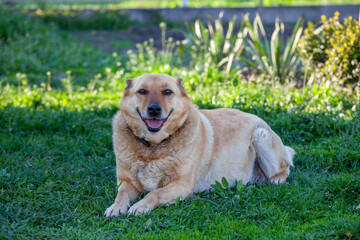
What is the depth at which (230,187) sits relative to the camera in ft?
13.8

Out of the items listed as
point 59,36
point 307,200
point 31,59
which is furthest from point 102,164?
point 59,36

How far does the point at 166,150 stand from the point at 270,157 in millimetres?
1190

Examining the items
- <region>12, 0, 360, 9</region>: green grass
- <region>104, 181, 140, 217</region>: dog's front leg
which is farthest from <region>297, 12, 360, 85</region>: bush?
<region>12, 0, 360, 9</region>: green grass

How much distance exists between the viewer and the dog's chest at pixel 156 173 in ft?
12.4

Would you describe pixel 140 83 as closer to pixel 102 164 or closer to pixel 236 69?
pixel 102 164

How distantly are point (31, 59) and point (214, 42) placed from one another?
384 centimetres

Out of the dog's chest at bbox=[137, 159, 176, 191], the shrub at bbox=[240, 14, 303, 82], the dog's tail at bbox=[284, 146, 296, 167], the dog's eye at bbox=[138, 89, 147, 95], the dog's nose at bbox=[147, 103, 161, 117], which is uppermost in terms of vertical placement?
the dog's eye at bbox=[138, 89, 147, 95]

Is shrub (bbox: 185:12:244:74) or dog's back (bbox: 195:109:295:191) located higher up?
shrub (bbox: 185:12:244:74)

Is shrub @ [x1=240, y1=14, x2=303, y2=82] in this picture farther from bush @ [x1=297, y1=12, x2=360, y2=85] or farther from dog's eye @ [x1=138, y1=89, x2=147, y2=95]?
dog's eye @ [x1=138, y1=89, x2=147, y2=95]

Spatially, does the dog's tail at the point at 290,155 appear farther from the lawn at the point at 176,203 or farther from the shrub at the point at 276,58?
the shrub at the point at 276,58

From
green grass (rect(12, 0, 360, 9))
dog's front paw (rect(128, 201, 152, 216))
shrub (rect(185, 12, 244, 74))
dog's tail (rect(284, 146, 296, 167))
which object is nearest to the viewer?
dog's front paw (rect(128, 201, 152, 216))

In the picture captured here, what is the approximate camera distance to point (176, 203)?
3.63 m

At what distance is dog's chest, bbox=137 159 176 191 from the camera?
149 inches

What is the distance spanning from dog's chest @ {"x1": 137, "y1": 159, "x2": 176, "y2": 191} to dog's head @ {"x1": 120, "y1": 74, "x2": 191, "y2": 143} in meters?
0.23
